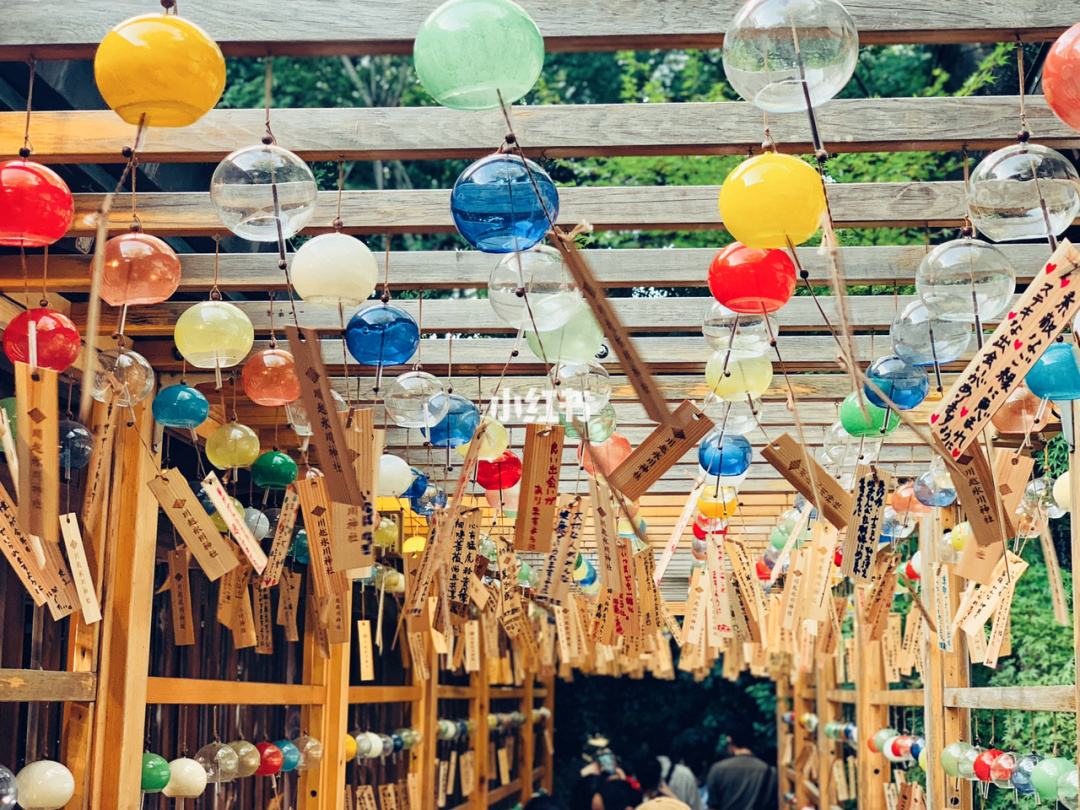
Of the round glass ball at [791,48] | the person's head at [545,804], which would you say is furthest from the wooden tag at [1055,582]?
the person's head at [545,804]

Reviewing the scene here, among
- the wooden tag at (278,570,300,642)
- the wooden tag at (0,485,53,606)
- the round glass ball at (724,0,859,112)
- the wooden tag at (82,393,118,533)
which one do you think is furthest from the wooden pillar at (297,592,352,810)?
the round glass ball at (724,0,859,112)

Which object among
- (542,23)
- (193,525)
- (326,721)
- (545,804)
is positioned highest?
(542,23)

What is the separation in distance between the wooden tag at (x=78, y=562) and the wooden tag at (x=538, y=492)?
3.45ft

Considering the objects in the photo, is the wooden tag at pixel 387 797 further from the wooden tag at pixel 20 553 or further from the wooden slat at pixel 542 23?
the wooden slat at pixel 542 23

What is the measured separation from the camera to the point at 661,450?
2975mm

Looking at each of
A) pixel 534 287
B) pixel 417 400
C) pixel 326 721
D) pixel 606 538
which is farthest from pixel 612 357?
pixel 326 721

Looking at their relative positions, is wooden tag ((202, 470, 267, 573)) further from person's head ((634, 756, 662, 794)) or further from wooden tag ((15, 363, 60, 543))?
person's head ((634, 756, 662, 794))

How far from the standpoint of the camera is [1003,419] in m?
3.35

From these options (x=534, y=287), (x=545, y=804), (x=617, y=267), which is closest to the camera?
(x=534, y=287)

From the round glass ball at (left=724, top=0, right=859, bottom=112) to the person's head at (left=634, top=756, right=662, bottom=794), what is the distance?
6.85m

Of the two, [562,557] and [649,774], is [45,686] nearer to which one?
[562,557]

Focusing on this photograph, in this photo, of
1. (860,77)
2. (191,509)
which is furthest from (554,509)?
(860,77)

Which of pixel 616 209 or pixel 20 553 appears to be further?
pixel 616 209

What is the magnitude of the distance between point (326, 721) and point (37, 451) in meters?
3.59
